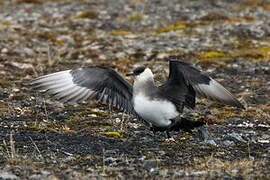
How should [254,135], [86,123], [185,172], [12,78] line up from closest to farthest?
[185,172] → [254,135] → [86,123] → [12,78]

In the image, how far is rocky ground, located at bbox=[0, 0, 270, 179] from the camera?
7363 millimetres

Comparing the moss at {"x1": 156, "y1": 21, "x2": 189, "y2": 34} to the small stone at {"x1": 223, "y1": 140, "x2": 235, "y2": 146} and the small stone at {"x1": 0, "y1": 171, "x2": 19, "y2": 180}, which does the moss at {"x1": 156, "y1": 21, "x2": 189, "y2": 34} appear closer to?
the small stone at {"x1": 223, "y1": 140, "x2": 235, "y2": 146}

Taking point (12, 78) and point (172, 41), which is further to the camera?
point (172, 41)

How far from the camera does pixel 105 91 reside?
912 centimetres

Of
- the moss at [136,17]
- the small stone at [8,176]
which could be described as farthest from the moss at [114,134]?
Result: the moss at [136,17]

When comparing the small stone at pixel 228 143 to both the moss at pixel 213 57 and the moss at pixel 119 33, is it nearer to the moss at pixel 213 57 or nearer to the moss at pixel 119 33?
the moss at pixel 213 57

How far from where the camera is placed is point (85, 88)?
9.10 meters

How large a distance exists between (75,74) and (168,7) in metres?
10.3

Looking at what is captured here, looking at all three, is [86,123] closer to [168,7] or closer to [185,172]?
[185,172]

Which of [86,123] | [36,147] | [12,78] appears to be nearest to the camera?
[36,147]

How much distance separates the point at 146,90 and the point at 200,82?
0.89 metres

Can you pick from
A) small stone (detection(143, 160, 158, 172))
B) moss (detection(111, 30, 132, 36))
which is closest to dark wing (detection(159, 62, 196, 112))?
small stone (detection(143, 160, 158, 172))

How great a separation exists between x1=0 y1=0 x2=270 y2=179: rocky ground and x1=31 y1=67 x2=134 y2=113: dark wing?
39cm

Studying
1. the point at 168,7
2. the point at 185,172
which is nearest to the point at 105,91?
the point at 185,172
